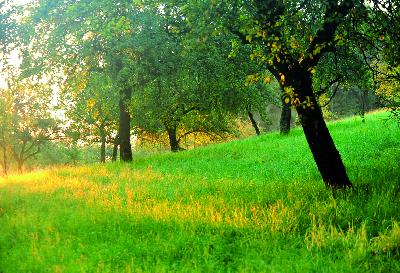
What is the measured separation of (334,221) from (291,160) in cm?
828

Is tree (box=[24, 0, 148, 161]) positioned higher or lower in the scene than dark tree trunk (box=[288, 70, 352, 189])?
higher

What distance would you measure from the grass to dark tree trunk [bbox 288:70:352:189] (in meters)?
0.52

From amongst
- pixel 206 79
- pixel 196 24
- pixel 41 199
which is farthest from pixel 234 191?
pixel 206 79

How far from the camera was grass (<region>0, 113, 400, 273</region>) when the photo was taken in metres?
6.10

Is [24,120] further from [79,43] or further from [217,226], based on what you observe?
[217,226]

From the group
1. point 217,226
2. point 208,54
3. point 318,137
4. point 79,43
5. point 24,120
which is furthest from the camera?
point 24,120

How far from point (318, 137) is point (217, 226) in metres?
3.69

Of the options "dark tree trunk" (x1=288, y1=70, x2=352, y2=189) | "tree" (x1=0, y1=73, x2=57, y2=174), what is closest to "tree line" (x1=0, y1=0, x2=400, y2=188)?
"dark tree trunk" (x1=288, y1=70, x2=352, y2=189)

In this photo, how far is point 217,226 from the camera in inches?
298

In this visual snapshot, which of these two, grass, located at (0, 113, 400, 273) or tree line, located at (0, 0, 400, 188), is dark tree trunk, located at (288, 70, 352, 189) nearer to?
tree line, located at (0, 0, 400, 188)

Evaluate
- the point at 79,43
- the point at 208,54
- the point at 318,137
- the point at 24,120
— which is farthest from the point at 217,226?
the point at 24,120

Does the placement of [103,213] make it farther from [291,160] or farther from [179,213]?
[291,160]

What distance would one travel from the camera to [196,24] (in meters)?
9.87

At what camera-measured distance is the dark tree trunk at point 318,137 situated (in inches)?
374
